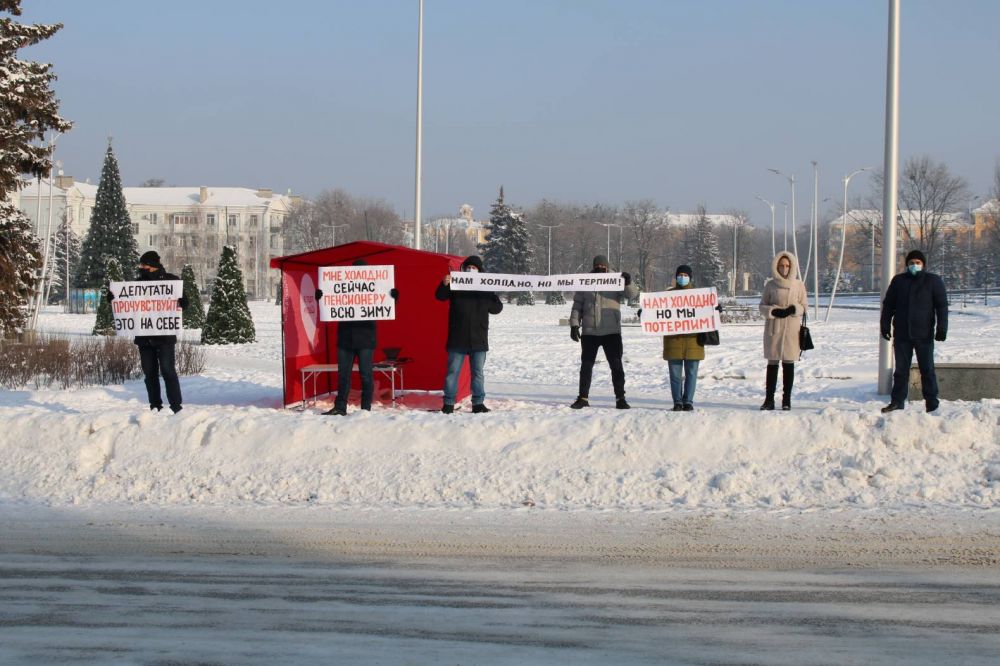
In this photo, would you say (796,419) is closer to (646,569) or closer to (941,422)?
(941,422)

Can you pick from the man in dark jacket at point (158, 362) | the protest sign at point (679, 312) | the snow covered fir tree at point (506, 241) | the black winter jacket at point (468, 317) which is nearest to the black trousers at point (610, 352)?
the protest sign at point (679, 312)

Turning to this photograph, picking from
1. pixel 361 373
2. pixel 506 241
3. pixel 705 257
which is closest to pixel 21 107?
pixel 361 373

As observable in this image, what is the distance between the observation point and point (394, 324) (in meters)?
16.0

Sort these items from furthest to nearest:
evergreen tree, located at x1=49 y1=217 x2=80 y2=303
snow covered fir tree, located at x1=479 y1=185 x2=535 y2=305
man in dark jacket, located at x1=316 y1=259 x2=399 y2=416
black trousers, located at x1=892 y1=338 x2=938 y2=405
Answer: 1. evergreen tree, located at x1=49 y1=217 x2=80 y2=303
2. snow covered fir tree, located at x1=479 y1=185 x2=535 y2=305
3. man in dark jacket, located at x1=316 y1=259 x2=399 y2=416
4. black trousers, located at x1=892 y1=338 x2=938 y2=405

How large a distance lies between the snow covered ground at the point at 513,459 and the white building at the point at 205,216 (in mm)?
96621

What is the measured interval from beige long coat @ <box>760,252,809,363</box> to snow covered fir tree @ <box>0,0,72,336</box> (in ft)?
55.8

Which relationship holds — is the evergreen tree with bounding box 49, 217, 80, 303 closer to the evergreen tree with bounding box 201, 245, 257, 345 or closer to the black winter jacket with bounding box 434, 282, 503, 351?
the evergreen tree with bounding box 201, 245, 257, 345

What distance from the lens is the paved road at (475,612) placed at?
202 inches

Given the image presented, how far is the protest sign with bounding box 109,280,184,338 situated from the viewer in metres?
11.9

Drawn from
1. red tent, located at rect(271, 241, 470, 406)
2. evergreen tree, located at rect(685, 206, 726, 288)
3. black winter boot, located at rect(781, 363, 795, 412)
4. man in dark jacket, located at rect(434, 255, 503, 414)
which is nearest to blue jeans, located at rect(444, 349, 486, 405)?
man in dark jacket, located at rect(434, 255, 503, 414)

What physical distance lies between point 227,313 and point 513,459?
25.9 meters

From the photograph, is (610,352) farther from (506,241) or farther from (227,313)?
(506,241)

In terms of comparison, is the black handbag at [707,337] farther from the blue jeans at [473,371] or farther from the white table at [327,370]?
the white table at [327,370]

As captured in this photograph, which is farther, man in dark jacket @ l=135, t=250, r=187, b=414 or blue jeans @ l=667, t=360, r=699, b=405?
blue jeans @ l=667, t=360, r=699, b=405
